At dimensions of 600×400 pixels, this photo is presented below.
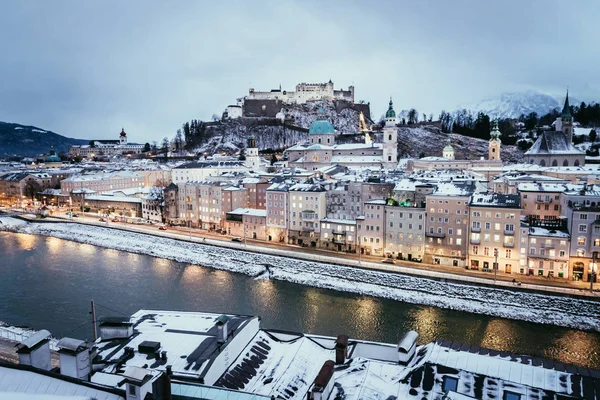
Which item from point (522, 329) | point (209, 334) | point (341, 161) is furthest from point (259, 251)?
point (341, 161)

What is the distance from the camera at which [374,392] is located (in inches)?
314

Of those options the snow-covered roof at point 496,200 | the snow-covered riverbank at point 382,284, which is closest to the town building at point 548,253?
the snow-covered roof at point 496,200

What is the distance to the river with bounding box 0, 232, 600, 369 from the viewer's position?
17234 mm

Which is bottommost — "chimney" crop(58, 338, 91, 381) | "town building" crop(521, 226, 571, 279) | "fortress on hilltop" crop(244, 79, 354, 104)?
"town building" crop(521, 226, 571, 279)

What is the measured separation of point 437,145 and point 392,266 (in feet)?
183

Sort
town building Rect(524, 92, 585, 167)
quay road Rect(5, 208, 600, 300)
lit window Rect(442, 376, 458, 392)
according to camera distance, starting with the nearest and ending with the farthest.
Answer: lit window Rect(442, 376, 458, 392) → quay road Rect(5, 208, 600, 300) → town building Rect(524, 92, 585, 167)

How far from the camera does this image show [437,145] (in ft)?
249

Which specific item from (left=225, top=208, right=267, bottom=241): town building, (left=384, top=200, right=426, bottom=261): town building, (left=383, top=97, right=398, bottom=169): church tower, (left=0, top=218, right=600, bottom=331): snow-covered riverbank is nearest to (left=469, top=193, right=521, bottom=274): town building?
(left=384, top=200, right=426, bottom=261): town building

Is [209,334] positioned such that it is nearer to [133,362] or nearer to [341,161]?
[133,362]

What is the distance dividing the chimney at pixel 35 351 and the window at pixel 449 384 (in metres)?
6.68

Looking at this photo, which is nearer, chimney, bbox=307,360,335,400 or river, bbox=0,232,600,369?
chimney, bbox=307,360,335,400

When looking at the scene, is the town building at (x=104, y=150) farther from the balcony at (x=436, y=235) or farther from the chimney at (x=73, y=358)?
the chimney at (x=73, y=358)

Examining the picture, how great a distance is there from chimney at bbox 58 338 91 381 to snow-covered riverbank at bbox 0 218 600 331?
54.3 ft

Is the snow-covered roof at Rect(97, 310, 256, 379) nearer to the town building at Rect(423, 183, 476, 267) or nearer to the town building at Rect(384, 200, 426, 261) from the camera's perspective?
the town building at Rect(384, 200, 426, 261)
